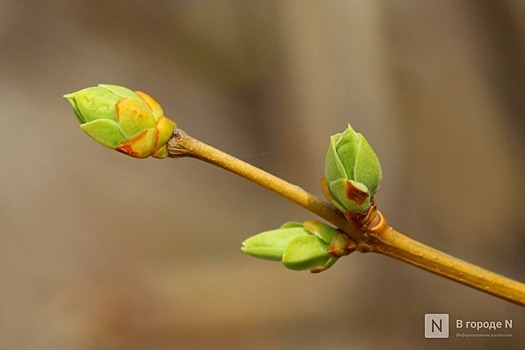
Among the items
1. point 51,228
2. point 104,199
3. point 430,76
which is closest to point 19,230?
point 51,228

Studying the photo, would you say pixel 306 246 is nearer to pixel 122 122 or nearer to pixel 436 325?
pixel 122 122

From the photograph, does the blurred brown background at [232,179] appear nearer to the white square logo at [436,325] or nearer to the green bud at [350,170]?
the white square logo at [436,325]

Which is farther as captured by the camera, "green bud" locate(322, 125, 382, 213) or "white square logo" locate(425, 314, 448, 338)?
"white square logo" locate(425, 314, 448, 338)

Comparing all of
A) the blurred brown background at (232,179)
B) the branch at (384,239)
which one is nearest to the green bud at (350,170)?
the branch at (384,239)

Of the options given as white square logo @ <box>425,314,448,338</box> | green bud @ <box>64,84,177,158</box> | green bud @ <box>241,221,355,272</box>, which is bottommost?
green bud @ <box>241,221,355,272</box>

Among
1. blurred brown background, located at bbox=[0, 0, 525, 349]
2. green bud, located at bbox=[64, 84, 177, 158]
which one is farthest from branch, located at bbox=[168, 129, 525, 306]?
blurred brown background, located at bbox=[0, 0, 525, 349]

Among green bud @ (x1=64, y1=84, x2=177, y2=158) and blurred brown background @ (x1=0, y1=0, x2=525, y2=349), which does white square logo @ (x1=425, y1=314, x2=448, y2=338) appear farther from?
green bud @ (x1=64, y1=84, x2=177, y2=158)

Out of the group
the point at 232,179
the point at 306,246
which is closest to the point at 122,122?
the point at 306,246
